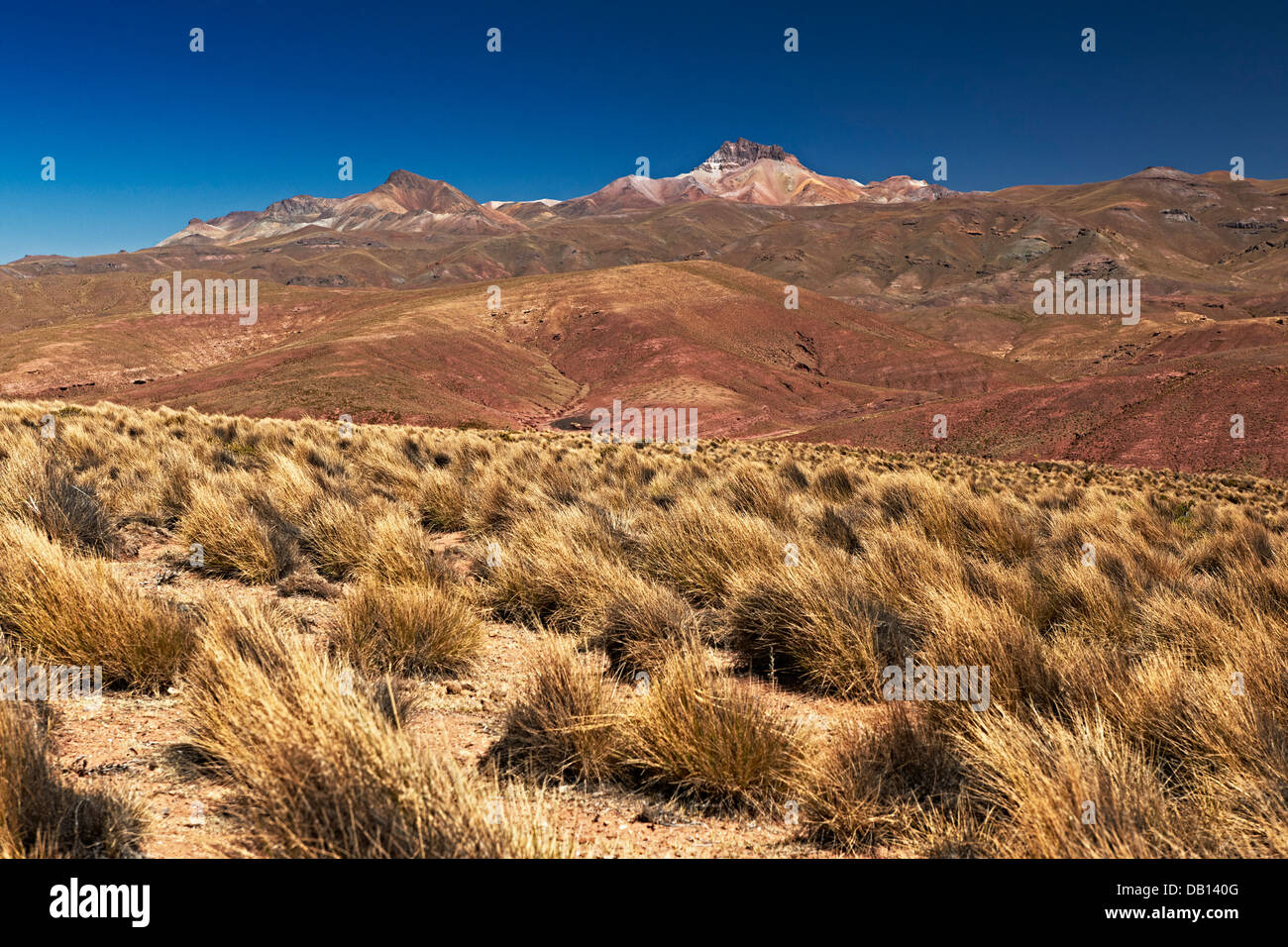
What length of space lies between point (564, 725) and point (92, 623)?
118 inches

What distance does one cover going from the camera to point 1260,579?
6672mm

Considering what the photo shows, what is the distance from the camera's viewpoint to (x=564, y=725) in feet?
11.4

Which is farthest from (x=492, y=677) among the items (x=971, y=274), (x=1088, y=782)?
(x=971, y=274)

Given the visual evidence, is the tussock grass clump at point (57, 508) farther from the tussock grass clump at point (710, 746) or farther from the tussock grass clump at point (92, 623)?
the tussock grass clump at point (710, 746)

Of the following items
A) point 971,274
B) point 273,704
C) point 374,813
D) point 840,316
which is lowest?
point 374,813

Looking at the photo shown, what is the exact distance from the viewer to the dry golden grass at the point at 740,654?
Answer: 2555 millimetres

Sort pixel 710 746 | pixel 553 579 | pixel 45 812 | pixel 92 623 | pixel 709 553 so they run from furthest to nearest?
pixel 709 553 < pixel 553 579 < pixel 92 623 < pixel 710 746 < pixel 45 812

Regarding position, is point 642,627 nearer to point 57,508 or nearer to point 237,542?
point 237,542

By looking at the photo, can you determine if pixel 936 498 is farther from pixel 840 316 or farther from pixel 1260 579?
pixel 840 316

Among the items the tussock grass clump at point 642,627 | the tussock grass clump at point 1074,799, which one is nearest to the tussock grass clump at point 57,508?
the tussock grass clump at point 642,627

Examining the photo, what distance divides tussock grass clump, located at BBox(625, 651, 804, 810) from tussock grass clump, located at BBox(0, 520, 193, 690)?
2.82 metres

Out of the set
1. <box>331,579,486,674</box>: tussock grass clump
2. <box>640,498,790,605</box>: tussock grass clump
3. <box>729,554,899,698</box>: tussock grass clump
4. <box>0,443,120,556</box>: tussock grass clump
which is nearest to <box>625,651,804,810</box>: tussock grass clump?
<box>729,554,899,698</box>: tussock grass clump

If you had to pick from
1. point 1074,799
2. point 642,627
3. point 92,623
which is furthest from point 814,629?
point 92,623
